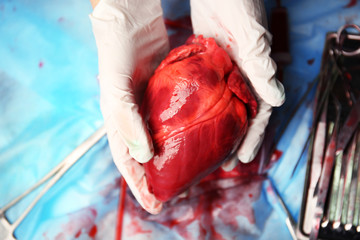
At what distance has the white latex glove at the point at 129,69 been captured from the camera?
1.35 metres

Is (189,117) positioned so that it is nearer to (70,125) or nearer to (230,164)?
(230,164)

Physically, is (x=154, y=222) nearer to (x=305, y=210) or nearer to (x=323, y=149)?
(x=305, y=210)

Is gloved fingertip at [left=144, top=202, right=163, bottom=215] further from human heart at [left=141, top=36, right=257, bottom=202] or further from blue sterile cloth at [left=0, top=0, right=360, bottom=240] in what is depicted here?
human heart at [left=141, top=36, right=257, bottom=202]

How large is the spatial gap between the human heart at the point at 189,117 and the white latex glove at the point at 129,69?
0.24 feet

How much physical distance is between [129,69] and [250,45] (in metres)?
0.54

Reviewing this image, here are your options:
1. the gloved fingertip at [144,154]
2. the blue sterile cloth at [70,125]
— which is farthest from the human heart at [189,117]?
the blue sterile cloth at [70,125]

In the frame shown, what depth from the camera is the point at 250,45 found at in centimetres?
148

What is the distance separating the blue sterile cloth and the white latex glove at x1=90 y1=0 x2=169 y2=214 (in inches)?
7.8

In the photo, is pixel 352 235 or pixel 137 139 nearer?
pixel 137 139

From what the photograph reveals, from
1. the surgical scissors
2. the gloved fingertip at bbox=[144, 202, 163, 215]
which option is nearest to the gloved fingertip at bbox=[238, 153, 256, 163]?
the gloved fingertip at bbox=[144, 202, 163, 215]

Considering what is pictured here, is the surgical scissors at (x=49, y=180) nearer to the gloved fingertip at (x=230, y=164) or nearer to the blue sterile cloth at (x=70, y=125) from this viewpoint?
the blue sterile cloth at (x=70, y=125)

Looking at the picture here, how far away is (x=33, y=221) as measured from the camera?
5.36 ft

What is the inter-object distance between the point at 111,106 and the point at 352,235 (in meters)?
1.36

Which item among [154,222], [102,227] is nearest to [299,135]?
[154,222]
